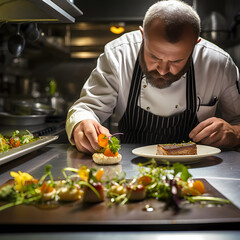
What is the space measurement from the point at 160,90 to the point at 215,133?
0.45 metres

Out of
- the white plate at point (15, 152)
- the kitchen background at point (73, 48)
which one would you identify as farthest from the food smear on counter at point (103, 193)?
the kitchen background at point (73, 48)

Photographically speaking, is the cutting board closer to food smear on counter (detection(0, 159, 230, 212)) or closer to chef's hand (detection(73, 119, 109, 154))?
food smear on counter (detection(0, 159, 230, 212))

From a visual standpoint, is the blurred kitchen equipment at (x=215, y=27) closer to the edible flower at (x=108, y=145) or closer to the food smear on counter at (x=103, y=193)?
the edible flower at (x=108, y=145)

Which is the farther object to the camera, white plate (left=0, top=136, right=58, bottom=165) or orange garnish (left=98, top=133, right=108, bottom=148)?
orange garnish (left=98, top=133, right=108, bottom=148)

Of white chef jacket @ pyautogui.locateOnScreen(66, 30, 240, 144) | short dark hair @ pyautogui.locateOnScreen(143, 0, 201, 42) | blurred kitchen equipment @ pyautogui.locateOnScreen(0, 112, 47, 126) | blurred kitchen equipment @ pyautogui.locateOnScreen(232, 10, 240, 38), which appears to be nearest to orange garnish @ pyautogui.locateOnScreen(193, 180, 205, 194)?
short dark hair @ pyautogui.locateOnScreen(143, 0, 201, 42)

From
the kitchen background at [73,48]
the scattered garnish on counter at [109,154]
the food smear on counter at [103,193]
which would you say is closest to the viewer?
the food smear on counter at [103,193]

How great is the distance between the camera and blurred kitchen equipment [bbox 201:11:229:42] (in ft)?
12.5

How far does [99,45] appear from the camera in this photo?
5.39 metres

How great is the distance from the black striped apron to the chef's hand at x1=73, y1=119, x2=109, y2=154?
49 centimetres

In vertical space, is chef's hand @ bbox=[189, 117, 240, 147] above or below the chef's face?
below

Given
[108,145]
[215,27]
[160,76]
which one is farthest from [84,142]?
[215,27]

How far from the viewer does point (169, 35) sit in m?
1.43

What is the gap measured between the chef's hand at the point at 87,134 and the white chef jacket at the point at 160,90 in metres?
0.33

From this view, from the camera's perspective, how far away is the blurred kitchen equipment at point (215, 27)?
3.80m
